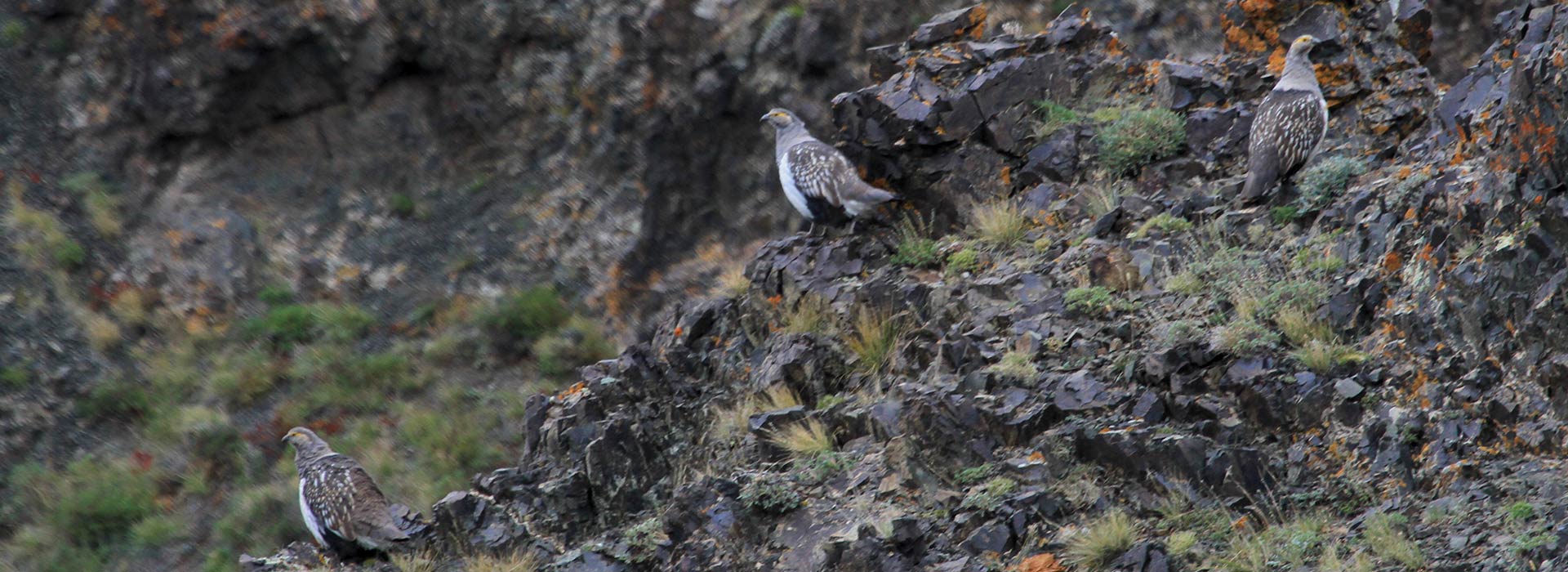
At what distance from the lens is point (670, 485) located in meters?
Answer: 10.4

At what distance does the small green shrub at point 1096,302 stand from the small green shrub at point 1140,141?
80.0 inches

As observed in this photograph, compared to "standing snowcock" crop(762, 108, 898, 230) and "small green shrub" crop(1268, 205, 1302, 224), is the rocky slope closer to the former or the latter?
"small green shrub" crop(1268, 205, 1302, 224)

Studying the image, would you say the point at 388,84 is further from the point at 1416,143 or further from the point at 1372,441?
the point at 1372,441

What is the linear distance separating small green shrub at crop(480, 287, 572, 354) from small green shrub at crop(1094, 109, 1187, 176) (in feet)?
31.1

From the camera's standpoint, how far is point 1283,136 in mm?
9758

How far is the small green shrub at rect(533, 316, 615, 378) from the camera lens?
17812 mm

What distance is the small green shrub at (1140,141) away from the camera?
1091 centimetres

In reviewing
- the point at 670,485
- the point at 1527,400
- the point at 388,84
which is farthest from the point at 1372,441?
the point at 388,84

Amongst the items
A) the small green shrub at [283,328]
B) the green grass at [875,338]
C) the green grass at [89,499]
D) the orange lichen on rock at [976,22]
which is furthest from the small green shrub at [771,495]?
the small green shrub at [283,328]

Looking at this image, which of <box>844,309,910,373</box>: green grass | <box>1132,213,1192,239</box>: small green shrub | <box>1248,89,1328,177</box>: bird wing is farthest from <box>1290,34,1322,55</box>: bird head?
<box>844,309,910,373</box>: green grass

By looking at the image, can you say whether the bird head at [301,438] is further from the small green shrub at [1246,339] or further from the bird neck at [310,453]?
the small green shrub at [1246,339]

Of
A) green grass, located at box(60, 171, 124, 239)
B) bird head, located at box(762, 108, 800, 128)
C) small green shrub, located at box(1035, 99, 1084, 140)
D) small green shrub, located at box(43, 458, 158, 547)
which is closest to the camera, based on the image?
small green shrub, located at box(1035, 99, 1084, 140)

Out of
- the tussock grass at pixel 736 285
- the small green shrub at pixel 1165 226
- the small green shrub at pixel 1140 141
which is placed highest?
the tussock grass at pixel 736 285

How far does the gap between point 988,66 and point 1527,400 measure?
5.74 m
